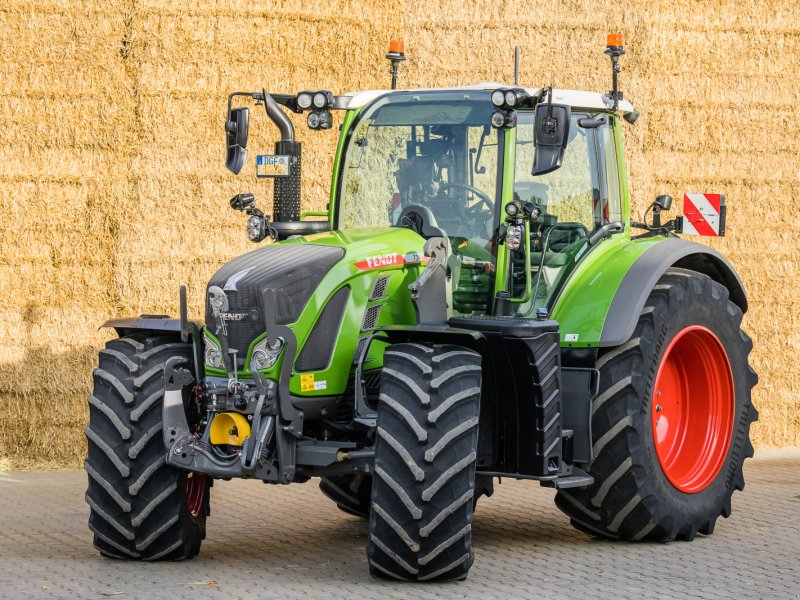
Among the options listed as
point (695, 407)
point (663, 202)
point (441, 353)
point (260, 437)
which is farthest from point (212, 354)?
point (695, 407)

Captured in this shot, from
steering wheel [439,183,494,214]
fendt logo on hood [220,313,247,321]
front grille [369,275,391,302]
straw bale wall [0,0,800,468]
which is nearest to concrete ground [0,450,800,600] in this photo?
fendt logo on hood [220,313,247,321]

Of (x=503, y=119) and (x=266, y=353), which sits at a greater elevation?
(x=503, y=119)

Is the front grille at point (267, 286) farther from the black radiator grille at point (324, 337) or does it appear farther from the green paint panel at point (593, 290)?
the green paint panel at point (593, 290)

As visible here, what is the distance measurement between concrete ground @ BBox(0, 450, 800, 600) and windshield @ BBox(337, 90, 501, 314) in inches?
57.7

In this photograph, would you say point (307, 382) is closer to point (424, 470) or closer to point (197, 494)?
point (424, 470)

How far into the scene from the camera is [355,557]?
7.68 m

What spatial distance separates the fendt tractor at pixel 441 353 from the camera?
6.86m

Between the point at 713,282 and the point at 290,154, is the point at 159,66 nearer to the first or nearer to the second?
the point at 290,154

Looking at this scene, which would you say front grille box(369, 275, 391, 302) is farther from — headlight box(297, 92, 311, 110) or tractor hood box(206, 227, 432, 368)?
headlight box(297, 92, 311, 110)

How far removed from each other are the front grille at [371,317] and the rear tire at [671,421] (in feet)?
4.25

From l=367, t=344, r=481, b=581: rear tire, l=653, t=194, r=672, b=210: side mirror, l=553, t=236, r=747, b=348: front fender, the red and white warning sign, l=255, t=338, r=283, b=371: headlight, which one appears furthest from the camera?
the red and white warning sign

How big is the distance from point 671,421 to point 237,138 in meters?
3.09

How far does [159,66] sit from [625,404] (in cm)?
525

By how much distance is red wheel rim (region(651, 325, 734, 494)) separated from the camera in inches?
339
